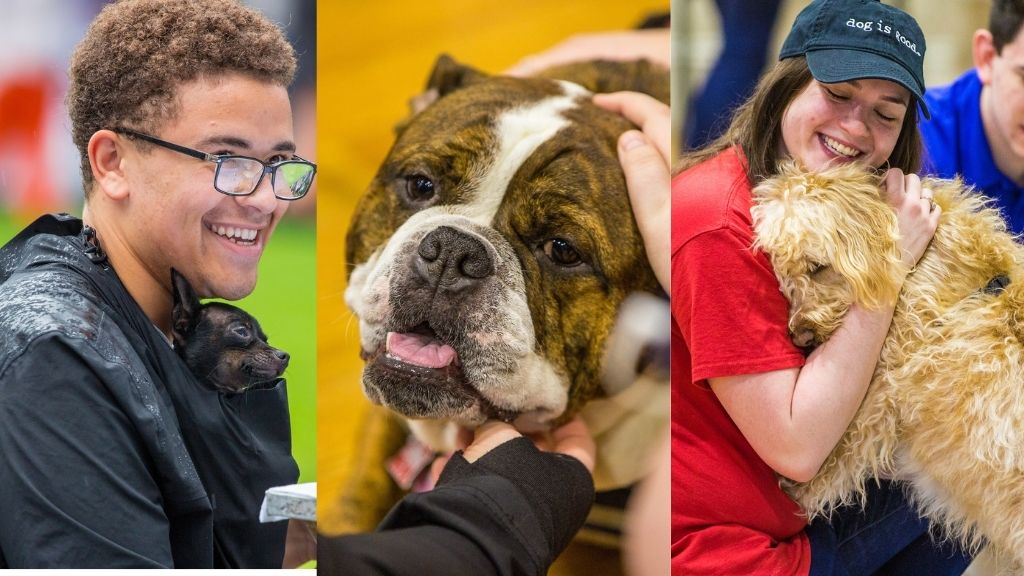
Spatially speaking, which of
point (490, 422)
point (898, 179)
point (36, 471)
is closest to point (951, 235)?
point (898, 179)

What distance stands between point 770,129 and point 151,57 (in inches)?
55.4

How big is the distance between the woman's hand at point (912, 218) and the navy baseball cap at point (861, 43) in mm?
210

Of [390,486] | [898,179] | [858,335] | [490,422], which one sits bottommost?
[390,486]

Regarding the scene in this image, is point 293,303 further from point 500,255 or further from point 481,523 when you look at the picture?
point 481,523

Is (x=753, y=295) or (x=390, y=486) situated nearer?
(x=753, y=295)

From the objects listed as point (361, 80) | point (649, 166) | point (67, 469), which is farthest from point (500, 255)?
point (67, 469)

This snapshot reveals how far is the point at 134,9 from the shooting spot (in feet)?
6.54

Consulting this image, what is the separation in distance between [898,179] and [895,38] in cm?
32

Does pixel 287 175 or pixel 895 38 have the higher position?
pixel 895 38

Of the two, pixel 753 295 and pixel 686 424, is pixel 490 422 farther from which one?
pixel 753 295

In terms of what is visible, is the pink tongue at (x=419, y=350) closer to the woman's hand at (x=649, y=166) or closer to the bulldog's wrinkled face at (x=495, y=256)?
the bulldog's wrinkled face at (x=495, y=256)

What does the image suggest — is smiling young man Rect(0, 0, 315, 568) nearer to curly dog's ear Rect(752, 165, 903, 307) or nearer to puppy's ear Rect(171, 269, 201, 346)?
puppy's ear Rect(171, 269, 201, 346)

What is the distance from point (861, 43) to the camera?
196cm

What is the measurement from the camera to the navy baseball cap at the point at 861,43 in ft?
6.39
